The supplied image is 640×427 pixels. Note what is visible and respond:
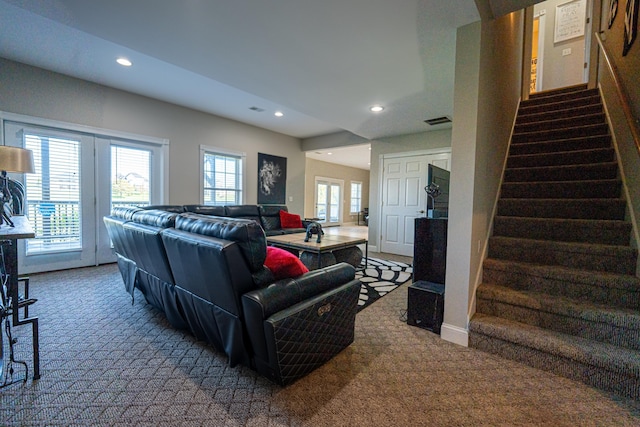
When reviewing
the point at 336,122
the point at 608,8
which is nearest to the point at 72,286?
the point at 336,122

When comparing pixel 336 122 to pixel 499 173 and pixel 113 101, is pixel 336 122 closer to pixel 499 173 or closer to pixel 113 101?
pixel 499 173

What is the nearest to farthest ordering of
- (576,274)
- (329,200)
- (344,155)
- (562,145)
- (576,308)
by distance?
(576,308) < (576,274) < (562,145) < (344,155) < (329,200)

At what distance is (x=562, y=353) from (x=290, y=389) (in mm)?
1725

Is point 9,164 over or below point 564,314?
over

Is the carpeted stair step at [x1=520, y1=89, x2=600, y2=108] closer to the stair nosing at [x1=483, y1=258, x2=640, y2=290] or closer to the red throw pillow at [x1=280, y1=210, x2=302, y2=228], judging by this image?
the stair nosing at [x1=483, y1=258, x2=640, y2=290]

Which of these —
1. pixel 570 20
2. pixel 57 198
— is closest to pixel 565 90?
pixel 570 20

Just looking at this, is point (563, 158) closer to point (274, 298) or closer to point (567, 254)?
point (567, 254)

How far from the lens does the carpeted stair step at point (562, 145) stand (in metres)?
2.91

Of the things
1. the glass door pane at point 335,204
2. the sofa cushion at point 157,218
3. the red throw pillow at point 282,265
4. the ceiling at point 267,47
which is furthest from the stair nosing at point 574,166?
the glass door pane at point 335,204

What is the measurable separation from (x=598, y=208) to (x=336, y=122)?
3.54 m

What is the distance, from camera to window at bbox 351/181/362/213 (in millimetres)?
12070

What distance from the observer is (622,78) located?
100 inches

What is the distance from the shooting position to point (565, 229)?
2379mm

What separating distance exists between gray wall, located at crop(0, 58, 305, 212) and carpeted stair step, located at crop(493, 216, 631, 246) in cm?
506
